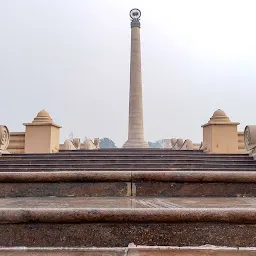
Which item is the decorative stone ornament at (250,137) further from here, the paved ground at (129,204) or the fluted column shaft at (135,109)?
the fluted column shaft at (135,109)

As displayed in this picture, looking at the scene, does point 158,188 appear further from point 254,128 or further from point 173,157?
point 254,128

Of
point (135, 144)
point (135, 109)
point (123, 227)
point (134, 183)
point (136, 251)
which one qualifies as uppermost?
point (135, 109)

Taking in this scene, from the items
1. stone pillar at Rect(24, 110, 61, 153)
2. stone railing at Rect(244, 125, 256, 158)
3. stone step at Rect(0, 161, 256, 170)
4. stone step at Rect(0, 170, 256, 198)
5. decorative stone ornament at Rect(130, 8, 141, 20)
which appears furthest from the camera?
decorative stone ornament at Rect(130, 8, 141, 20)

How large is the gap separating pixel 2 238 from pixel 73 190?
176 cm

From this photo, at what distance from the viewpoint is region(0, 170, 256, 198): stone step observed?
485 cm

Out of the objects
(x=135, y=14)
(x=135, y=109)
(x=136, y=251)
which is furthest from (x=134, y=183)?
(x=135, y=14)

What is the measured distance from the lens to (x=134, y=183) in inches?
195

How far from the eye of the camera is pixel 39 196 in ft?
15.9

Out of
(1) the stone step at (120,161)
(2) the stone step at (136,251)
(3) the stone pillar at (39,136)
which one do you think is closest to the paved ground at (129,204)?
Answer: (2) the stone step at (136,251)

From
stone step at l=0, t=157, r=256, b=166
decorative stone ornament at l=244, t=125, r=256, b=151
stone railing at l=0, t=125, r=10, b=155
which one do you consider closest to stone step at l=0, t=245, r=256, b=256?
stone step at l=0, t=157, r=256, b=166

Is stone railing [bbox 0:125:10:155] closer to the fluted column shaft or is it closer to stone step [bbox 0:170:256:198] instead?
stone step [bbox 0:170:256:198]

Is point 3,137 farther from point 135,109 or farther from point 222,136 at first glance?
point 135,109

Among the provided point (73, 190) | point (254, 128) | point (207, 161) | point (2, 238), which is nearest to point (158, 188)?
point (73, 190)

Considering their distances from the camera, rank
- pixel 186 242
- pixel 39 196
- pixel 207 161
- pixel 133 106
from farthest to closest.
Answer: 1. pixel 133 106
2. pixel 207 161
3. pixel 39 196
4. pixel 186 242
